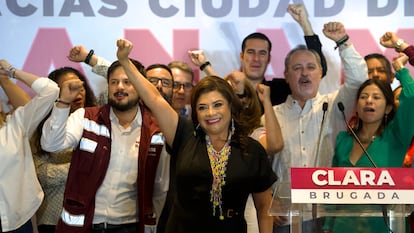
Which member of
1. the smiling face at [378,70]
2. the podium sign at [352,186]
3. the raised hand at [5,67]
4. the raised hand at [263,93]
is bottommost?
the podium sign at [352,186]

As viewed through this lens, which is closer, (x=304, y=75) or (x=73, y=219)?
(x=73, y=219)

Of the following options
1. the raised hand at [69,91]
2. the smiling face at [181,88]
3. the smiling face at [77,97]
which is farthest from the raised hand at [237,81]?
the smiling face at [77,97]

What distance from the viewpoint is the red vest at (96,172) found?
10.7 feet

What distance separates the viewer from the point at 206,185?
276 cm

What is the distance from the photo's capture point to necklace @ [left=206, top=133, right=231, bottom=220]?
108 inches

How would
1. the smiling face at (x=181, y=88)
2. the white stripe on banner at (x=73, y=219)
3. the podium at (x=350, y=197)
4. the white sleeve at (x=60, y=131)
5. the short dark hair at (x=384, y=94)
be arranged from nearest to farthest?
the podium at (x=350, y=197)
the white sleeve at (x=60, y=131)
the white stripe on banner at (x=73, y=219)
the short dark hair at (x=384, y=94)
the smiling face at (x=181, y=88)

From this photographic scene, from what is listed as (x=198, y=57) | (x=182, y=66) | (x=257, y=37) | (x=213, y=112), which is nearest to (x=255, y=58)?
(x=257, y=37)

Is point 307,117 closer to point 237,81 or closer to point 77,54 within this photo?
point 237,81

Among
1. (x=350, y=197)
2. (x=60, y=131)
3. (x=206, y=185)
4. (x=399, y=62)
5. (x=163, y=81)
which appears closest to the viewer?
(x=350, y=197)

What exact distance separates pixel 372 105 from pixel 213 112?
105cm

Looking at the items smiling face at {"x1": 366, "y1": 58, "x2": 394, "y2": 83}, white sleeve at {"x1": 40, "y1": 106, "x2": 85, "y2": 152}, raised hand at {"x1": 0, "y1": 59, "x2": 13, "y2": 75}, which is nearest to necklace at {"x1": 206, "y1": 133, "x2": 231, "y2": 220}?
white sleeve at {"x1": 40, "y1": 106, "x2": 85, "y2": 152}

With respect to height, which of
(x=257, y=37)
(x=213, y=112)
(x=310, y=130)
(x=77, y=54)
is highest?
(x=257, y=37)

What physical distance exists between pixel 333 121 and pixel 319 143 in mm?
244

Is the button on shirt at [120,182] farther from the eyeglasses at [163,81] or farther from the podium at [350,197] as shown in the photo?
the podium at [350,197]
